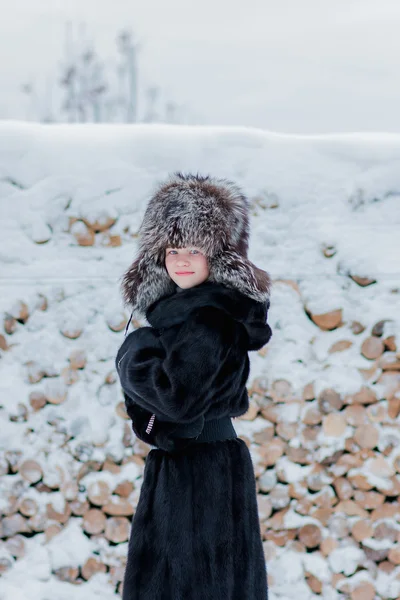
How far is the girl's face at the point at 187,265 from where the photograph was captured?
1.56 meters

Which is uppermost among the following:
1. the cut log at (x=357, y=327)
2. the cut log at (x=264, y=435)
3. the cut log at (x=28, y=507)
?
the cut log at (x=357, y=327)

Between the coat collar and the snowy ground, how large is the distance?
990 millimetres

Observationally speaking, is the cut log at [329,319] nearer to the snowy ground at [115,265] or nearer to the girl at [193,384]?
the snowy ground at [115,265]

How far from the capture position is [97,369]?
2562mm

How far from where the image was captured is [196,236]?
1538 millimetres

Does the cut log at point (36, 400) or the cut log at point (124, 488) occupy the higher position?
the cut log at point (36, 400)

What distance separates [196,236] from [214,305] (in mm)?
190

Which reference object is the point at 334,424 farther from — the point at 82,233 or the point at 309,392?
the point at 82,233

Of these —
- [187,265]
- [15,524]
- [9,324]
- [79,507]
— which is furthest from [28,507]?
[187,265]

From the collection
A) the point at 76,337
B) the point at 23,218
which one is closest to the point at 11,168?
the point at 23,218

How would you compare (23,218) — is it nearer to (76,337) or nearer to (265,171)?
(76,337)

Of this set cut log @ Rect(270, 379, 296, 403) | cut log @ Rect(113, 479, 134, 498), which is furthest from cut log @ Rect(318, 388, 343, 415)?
cut log @ Rect(113, 479, 134, 498)

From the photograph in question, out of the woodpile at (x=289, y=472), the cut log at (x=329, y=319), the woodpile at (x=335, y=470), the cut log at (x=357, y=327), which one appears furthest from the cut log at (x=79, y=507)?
the cut log at (x=357, y=327)

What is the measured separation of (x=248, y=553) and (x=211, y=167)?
160cm
